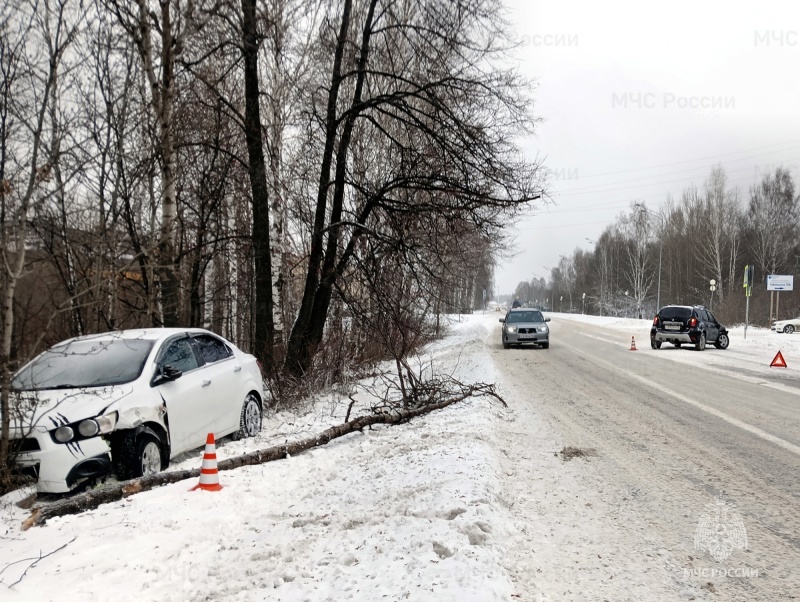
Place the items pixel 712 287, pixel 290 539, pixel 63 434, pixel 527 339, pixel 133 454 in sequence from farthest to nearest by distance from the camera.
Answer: pixel 712 287 < pixel 527 339 < pixel 133 454 < pixel 63 434 < pixel 290 539

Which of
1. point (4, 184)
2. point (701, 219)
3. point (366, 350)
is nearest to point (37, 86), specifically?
point (4, 184)

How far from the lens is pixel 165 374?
6.15 meters

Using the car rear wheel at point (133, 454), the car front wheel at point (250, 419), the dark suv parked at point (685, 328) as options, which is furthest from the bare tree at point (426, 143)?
the dark suv parked at point (685, 328)

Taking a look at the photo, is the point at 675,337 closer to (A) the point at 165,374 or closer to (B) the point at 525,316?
(B) the point at 525,316

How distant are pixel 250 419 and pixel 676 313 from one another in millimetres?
20223

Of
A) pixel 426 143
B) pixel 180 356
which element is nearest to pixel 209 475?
pixel 180 356

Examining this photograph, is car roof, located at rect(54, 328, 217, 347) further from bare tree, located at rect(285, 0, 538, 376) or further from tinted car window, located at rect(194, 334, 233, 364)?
bare tree, located at rect(285, 0, 538, 376)

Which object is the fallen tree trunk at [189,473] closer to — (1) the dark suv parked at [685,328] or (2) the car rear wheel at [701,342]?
(1) the dark suv parked at [685,328]

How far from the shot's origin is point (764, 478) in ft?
18.2

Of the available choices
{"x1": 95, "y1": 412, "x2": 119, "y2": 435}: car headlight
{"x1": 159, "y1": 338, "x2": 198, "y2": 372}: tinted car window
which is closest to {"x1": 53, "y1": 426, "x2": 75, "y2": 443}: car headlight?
{"x1": 95, "y1": 412, "x2": 119, "y2": 435}: car headlight

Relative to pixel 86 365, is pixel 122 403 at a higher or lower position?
lower

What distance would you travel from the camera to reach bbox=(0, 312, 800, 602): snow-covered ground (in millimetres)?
3436

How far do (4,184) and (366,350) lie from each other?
11.7 metres

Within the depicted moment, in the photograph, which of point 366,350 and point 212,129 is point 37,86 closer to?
point 212,129
